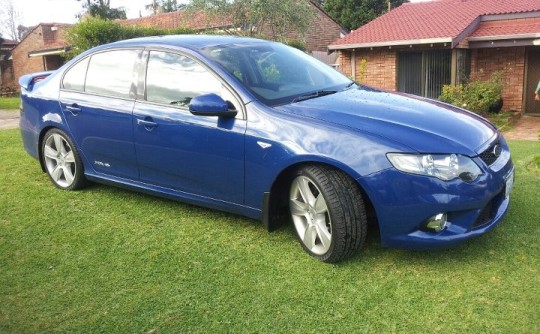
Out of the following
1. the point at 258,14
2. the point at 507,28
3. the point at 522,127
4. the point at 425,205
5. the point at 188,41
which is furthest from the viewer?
the point at 258,14

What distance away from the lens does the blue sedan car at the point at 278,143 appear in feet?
10.3

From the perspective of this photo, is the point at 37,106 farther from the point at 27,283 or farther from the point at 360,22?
the point at 360,22

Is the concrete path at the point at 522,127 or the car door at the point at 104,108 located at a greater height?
the car door at the point at 104,108

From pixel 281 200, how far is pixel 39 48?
33643mm

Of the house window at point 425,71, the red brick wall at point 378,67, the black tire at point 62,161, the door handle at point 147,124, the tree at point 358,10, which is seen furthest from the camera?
the tree at point 358,10

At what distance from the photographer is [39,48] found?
32719 millimetres

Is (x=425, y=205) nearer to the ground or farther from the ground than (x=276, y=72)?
nearer to the ground

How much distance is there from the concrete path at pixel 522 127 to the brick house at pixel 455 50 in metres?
1.18

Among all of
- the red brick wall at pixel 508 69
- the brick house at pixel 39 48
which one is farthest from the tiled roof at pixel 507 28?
the brick house at pixel 39 48

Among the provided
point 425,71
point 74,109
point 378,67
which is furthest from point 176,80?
point 378,67

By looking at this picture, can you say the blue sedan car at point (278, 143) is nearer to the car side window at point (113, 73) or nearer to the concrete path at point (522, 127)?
the car side window at point (113, 73)

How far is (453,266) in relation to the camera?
11.0ft

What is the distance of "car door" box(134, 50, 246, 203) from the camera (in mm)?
3738

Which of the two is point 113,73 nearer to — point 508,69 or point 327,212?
point 327,212
